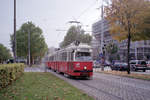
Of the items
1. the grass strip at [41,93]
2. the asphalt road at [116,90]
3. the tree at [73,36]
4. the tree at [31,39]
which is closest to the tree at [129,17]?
the asphalt road at [116,90]

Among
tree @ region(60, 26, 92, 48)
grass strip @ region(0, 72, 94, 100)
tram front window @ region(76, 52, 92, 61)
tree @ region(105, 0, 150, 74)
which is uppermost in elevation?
tree @ region(60, 26, 92, 48)

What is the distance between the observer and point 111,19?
23359 millimetres

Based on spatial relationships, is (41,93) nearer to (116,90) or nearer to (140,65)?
(116,90)

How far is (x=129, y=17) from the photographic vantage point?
2167 cm

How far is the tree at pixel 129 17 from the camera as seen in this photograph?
20750 millimetres

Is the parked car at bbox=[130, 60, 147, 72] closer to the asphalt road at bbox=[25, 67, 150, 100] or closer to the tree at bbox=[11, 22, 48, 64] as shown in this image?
the asphalt road at bbox=[25, 67, 150, 100]

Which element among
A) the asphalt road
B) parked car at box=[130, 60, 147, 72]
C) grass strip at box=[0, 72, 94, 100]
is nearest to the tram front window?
the asphalt road

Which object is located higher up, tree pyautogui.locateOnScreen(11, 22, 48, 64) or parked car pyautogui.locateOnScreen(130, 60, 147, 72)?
tree pyautogui.locateOnScreen(11, 22, 48, 64)

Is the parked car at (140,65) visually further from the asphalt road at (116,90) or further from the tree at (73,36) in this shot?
the tree at (73,36)

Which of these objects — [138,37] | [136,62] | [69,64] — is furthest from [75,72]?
[136,62]

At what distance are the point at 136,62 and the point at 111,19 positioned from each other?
1327cm

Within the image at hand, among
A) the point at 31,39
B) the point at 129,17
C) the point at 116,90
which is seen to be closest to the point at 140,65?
the point at 129,17

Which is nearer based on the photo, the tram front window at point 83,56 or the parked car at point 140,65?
the tram front window at point 83,56

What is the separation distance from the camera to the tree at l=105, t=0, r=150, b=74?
817 inches
